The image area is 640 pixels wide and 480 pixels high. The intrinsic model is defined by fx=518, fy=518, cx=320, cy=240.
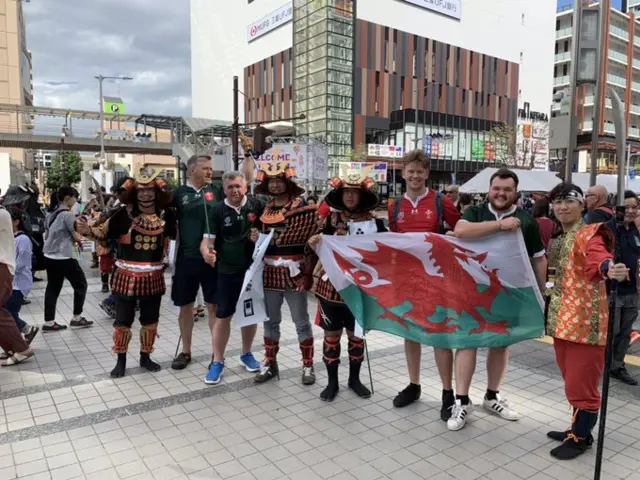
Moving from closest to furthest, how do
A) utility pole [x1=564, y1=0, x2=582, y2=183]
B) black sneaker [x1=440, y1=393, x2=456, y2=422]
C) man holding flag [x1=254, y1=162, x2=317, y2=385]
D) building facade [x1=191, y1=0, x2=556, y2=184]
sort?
1. black sneaker [x1=440, y1=393, x2=456, y2=422]
2. man holding flag [x1=254, y1=162, x2=317, y2=385]
3. utility pole [x1=564, y1=0, x2=582, y2=183]
4. building facade [x1=191, y1=0, x2=556, y2=184]

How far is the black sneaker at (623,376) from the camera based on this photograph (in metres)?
4.83

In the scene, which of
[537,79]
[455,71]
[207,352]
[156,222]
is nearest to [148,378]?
Answer: [207,352]

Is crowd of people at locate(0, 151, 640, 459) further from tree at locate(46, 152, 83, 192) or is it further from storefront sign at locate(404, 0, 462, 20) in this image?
storefront sign at locate(404, 0, 462, 20)

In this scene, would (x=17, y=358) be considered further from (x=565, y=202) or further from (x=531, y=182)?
(x=531, y=182)

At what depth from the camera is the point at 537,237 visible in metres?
3.76

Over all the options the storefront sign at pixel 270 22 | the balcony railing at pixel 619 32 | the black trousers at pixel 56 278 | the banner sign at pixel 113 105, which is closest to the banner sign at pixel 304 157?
the black trousers at pixel 56 278

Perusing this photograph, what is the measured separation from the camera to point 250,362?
511 cm

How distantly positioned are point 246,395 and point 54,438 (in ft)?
4.90

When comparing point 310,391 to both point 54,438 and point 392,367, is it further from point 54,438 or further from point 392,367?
point 54,438

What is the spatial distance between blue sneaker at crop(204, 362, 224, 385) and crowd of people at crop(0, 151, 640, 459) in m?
0.02

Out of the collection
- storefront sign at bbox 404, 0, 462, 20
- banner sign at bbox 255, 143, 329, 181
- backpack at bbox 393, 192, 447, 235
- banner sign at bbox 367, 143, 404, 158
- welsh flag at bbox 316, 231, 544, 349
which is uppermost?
storefront sign at bbox 404, 0, 462, 20

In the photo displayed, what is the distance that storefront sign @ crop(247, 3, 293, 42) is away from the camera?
54688mm

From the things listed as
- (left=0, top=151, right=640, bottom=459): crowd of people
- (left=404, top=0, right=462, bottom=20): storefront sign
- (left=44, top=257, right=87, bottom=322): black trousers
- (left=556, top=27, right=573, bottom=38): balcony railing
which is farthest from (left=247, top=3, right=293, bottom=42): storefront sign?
(left=0, top=151, right=640, bottom=459): crowd of people

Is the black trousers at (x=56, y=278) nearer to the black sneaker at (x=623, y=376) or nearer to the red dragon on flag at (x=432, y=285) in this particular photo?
the red dragon on flag at (x=432, y=285)
